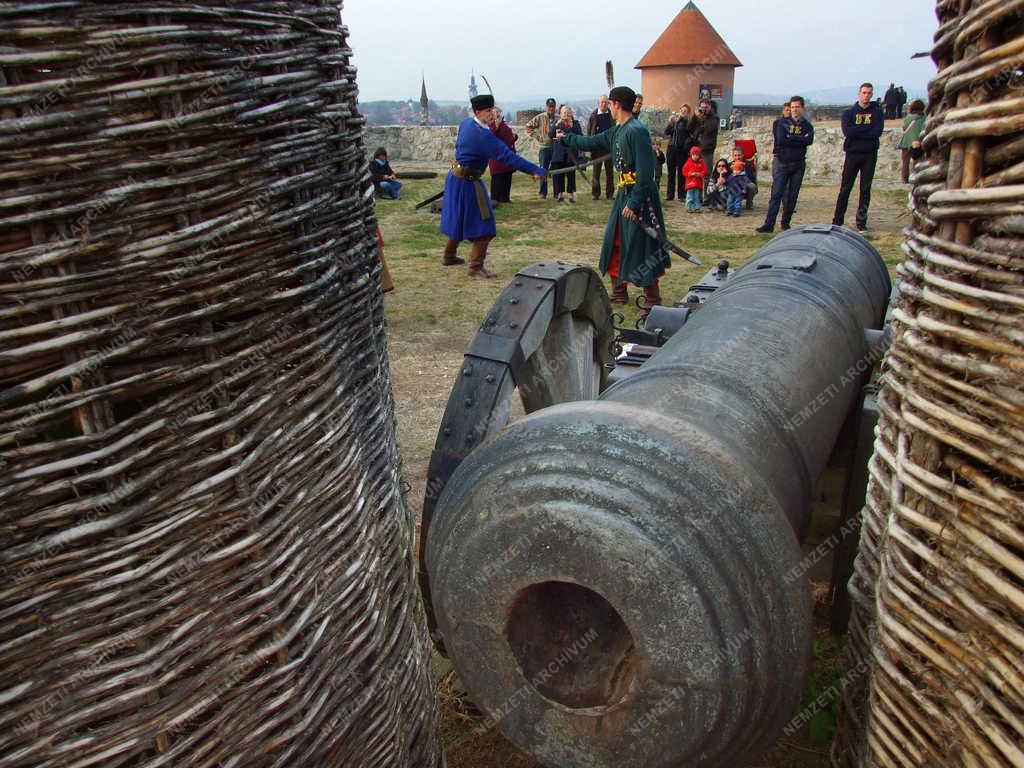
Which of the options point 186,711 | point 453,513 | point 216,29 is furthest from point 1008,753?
point 216,29

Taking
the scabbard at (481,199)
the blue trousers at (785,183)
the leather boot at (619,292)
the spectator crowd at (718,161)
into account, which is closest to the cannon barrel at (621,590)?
the leather boot at (619,292)

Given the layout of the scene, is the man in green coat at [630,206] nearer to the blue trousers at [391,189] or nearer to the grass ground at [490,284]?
the grass ground at [490,284]

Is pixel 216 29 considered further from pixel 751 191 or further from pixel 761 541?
pixel 751 191

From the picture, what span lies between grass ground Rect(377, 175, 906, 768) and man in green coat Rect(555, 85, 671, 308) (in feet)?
1.52

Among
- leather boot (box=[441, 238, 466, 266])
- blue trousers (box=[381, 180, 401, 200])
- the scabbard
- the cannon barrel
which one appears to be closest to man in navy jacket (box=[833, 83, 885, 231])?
the scabbard

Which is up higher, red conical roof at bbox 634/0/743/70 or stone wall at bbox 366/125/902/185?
red conical roof at bbox 634/0/743/70

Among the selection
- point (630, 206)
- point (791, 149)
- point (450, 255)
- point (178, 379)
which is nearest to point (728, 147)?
point (791, 149)

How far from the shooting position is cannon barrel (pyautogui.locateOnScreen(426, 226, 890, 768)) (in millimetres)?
1587

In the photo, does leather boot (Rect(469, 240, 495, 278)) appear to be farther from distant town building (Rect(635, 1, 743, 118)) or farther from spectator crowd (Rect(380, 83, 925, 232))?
A: distant town building (Rect(635, 1, 743, 118))

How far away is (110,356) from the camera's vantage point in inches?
42.8

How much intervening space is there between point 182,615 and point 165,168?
68 cm

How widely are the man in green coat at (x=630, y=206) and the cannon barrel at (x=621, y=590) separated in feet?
17.3

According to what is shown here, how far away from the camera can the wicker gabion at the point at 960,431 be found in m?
1.20

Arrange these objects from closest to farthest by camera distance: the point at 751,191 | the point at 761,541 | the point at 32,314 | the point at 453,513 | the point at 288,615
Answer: the point at 32,314 < the point at 288,615 < the point at 761,541 < the point at 453,513 < the point at 751,191
